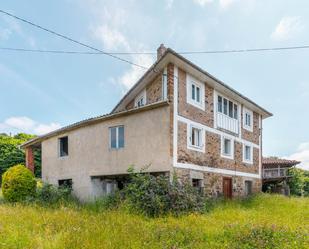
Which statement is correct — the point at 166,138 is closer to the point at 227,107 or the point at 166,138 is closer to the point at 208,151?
the point at 208,151

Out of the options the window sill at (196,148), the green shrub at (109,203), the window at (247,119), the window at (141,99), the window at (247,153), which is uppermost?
the window at (141,99)

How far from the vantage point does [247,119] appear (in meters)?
23.4

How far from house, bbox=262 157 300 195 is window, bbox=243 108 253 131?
7076 mm

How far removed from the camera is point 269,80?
15.7 meters

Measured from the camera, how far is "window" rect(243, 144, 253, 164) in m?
22.7

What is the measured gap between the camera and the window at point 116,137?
17062 mm

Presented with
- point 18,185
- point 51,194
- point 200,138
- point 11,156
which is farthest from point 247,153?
point 11,156

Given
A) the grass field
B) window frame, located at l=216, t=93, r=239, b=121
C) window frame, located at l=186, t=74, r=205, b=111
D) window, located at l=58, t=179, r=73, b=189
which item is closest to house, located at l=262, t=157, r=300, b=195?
window frame, located at l=216, t=93, r=239, b=121

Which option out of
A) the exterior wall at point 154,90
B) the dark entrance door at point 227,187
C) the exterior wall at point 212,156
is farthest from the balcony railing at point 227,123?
the exterior wall at point 154,90

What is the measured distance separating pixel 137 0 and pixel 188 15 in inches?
84.4

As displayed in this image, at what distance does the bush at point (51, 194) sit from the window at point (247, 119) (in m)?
12.1

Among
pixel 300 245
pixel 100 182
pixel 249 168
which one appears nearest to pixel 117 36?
pixel 100 182

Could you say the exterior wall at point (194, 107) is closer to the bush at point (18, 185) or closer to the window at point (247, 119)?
the window at point (247, 119)

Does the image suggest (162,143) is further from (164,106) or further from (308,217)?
(308,217)
